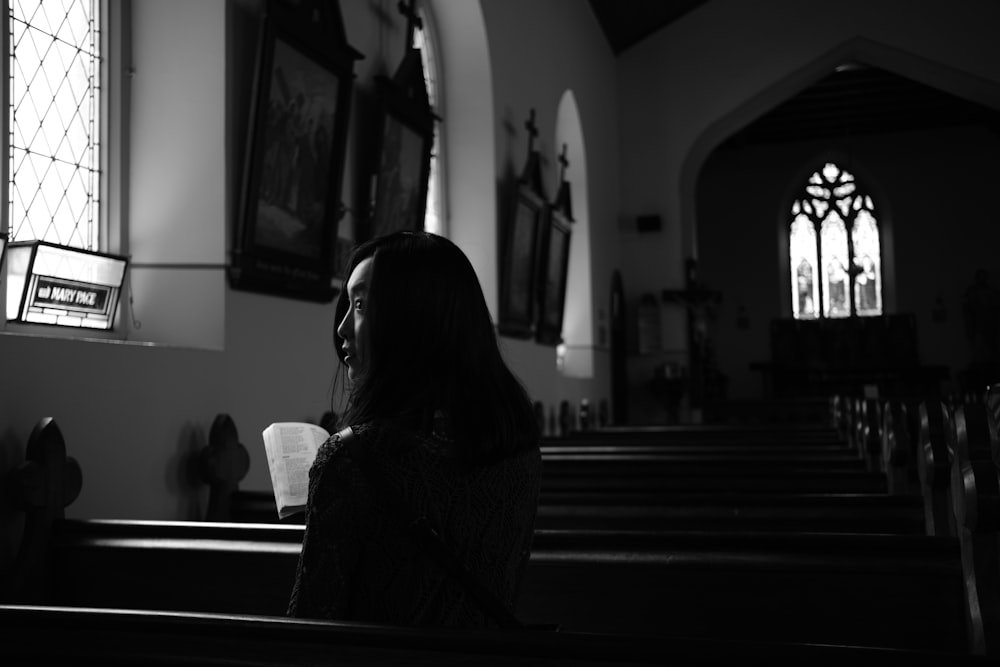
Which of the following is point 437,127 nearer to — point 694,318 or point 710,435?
point 710,435

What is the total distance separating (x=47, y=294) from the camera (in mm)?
3207

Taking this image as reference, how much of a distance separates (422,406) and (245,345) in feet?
9.16

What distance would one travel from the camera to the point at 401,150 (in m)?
5.66

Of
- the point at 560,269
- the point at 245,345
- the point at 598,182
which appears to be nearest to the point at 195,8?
the point at 245,345

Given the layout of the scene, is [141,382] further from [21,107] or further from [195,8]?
[195,8]

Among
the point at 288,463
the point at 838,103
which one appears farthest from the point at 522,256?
the point at 838,103

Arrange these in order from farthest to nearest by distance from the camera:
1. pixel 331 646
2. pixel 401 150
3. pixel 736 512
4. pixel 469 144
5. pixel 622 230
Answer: pixel 622 230 → pixel 469 144 → pixel 401 150 → pixel 736 512 → pixel 331 646

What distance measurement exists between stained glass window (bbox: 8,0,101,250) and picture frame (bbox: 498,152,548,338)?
4075 millimetres

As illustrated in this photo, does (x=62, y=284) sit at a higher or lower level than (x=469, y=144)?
lower

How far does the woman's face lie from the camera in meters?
1.50

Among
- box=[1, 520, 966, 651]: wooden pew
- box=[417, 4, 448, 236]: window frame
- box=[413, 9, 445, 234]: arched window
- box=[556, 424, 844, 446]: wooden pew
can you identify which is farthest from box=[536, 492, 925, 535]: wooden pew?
box=[417, 4, 448, 236]: window frame

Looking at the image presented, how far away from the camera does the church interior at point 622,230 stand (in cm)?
322

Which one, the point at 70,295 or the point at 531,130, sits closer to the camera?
the point at 70,295

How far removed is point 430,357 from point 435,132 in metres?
6.14
